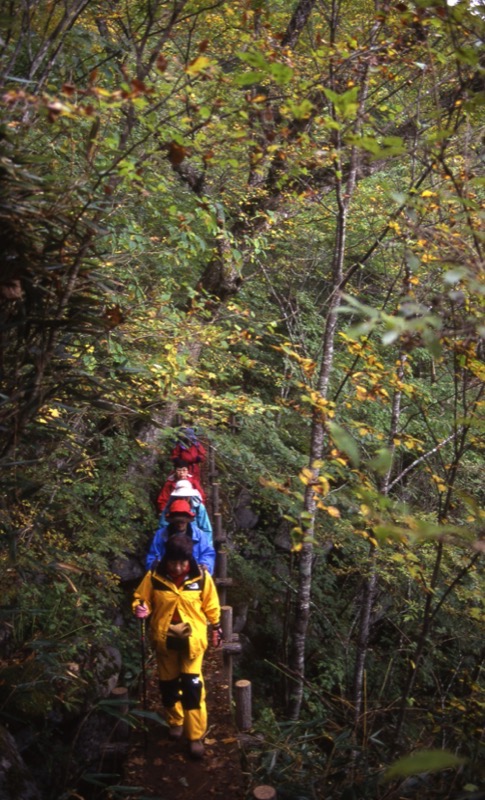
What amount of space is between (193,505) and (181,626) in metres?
1.22

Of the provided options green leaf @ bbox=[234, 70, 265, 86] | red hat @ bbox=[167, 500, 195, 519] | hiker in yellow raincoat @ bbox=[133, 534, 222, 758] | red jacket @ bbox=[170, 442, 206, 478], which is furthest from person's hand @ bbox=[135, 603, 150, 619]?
green leaf @ bbox=[234, 70, 265, 86]

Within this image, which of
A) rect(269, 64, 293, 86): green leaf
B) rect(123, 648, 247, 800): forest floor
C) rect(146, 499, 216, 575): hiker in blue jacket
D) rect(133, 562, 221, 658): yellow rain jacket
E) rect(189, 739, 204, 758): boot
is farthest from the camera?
rect(146, 499, 216, 575): hiker in blue jacket

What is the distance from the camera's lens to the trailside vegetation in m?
2.46

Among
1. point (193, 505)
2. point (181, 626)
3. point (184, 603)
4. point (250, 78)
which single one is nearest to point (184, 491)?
point (193, 505)

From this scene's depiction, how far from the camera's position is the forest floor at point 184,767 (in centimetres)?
384

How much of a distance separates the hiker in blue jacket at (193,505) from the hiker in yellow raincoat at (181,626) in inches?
20.2

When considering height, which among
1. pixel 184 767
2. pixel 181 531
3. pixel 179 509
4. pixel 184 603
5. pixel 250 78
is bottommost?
pixel 184 767

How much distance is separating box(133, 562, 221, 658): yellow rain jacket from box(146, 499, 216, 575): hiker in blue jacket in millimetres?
232

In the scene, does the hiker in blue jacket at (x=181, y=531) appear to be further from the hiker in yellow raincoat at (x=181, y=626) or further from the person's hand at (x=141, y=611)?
the person's hand at (x=141, y=611)

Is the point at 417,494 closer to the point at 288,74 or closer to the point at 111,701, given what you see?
the point at 111,701

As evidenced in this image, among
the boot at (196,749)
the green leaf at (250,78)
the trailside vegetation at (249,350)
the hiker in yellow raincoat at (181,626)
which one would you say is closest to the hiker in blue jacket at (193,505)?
the hiker in yellow raincoat at (181,626)

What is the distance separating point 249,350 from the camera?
10523mm

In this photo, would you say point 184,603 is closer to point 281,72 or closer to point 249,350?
point 281,72

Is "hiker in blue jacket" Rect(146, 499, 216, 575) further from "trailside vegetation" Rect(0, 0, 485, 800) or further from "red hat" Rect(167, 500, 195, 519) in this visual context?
"trailside vegetation" Rect(0, 0, 485, 800)
